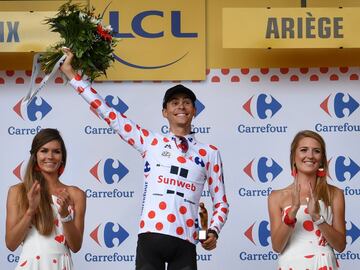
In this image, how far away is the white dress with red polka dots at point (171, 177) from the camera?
17.2ft

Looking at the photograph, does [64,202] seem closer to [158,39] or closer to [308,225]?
[308,225]

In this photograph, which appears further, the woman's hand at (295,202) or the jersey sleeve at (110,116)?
the jersey sleeve at (110,116)

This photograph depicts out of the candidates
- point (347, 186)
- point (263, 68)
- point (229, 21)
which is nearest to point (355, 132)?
point (347, 186)

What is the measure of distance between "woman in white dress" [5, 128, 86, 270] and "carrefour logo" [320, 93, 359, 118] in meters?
2.30

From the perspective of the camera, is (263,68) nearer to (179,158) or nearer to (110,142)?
(110,142)

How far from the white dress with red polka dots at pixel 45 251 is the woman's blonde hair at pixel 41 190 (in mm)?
40

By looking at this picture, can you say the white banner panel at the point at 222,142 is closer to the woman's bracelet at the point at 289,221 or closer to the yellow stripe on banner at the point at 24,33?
the yellow stripe on banner at the point at 24,33

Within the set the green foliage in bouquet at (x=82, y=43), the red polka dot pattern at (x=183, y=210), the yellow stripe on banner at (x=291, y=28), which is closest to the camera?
the red polka dot pattern at (x=183, y=210)

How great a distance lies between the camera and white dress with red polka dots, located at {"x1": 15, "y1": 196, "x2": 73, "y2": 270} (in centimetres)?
526

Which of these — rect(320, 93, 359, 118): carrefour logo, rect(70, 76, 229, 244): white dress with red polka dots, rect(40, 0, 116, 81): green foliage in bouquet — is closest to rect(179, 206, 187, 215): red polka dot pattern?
→ rect(70, 76, 229, 244): white dress with red polka dots

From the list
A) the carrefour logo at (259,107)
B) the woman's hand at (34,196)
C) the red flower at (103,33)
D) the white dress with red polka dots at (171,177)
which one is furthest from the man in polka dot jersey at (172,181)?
the carrefour logo at (259,107)

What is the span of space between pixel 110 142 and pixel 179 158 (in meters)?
1.61

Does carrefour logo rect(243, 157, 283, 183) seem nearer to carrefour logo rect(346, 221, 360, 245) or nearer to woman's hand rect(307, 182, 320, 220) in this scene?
carrefour logo rect(346, 221, 360, 245)

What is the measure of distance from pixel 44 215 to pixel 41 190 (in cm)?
16
